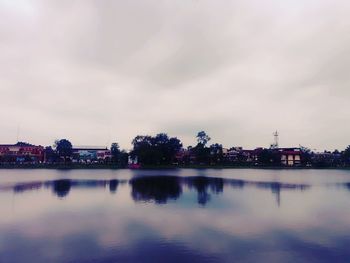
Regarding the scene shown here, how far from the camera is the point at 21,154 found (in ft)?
531

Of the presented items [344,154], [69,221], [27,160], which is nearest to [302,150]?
[344,154]

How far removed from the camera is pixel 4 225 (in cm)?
2336

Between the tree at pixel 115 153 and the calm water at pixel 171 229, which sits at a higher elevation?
the tree at pixel 115 153

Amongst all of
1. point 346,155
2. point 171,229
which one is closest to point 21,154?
point 346,155

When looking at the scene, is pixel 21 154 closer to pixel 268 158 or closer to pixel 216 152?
pixel 216 152

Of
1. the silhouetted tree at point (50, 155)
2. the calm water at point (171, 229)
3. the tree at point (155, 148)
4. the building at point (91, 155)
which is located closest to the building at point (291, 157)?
the tree at point (155, 148)

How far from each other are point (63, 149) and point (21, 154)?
22.0 meters

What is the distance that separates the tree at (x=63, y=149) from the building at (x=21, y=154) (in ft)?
30.4

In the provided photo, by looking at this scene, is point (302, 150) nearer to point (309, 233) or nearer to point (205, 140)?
point (205, 140)

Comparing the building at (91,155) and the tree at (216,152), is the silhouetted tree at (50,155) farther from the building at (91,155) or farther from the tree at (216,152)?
the tree at (216,152)

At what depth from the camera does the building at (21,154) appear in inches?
6203

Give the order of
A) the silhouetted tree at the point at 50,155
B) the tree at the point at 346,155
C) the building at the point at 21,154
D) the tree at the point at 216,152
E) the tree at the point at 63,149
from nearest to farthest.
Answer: the tree at the point at 216,152, the tree at the point at 63,149, the building at the point at 21,154, the tree at the point at 346,155, the silhouetted tree at the point at 50,155

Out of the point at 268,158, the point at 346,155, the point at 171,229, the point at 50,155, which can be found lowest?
the point at 171,229

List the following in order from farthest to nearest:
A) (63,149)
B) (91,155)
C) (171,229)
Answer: (91,155)
(63,149)
(171,229)
